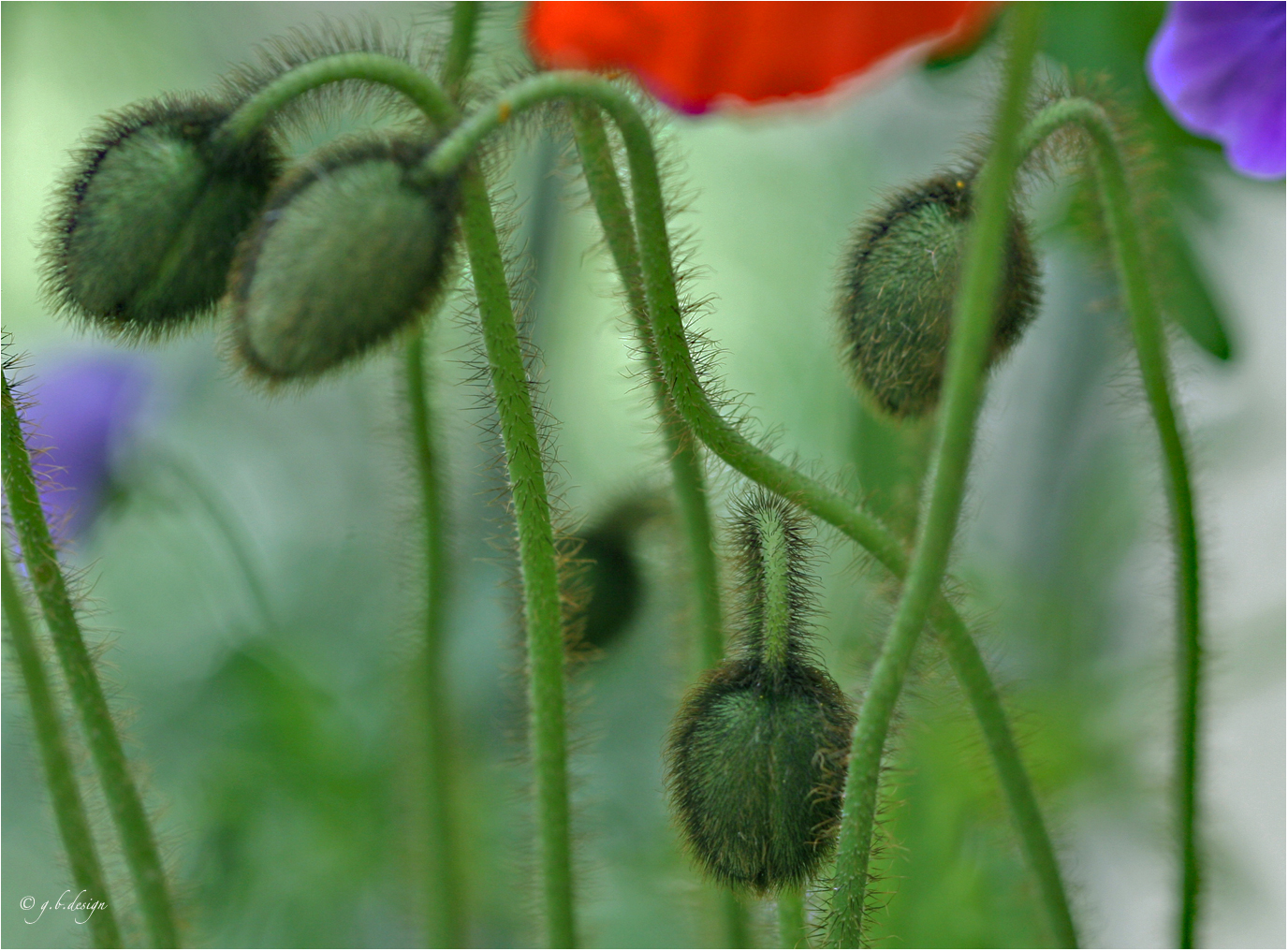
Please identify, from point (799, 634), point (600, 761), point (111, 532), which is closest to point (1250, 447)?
point (600, 761)

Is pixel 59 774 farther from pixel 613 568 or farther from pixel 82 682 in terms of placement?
pixel 613 568

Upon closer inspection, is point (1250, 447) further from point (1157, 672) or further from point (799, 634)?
point (799, 634)

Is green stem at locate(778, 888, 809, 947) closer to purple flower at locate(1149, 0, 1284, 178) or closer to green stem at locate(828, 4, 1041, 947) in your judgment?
green stem at locate(828, 4, 1041, 947)

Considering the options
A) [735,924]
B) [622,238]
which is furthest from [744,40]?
[735,924]

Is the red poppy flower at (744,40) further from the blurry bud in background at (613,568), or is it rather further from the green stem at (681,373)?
the blurry bud in background at (613,568)

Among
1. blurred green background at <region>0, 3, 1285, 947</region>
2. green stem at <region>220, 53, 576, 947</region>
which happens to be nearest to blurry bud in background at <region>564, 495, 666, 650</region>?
blurred green background at <region>0, 3, 1285, 947</region>
